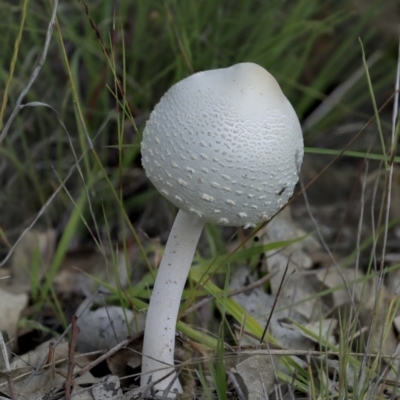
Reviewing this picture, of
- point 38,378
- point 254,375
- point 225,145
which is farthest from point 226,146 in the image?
point 38,378

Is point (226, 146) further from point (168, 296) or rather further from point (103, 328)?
point (103, 328)

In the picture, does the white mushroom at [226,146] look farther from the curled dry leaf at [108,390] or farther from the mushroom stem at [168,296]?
the curled dry leaf at [108,390]

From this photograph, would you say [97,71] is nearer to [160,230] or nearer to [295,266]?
[160,230]

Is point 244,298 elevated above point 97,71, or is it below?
below

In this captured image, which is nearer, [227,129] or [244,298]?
[227,129]

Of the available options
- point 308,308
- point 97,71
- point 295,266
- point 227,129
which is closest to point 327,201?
point 295,266

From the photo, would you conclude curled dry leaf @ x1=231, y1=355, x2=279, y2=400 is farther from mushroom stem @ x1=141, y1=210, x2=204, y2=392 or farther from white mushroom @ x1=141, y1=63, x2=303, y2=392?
white mushroom @ x1=141, y1=63, x2=303, y2=392
